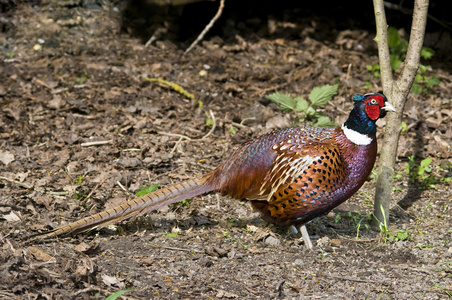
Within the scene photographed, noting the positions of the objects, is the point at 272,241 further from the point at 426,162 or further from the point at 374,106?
the point at 426,162

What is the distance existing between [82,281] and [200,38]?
4.27 m

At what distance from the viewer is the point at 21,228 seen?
3.65 m

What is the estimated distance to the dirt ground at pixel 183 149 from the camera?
10.7 ft

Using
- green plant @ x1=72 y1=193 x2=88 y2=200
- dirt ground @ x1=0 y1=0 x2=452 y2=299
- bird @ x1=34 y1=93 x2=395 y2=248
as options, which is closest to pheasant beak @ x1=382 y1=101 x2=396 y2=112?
bird @ x1=34 y1=93 x2=395 y2=248

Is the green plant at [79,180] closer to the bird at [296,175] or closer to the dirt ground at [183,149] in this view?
the dirt ground at [183,149]

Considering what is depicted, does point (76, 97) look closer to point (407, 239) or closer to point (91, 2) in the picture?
point (91, 2)

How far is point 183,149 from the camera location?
16.8 feet

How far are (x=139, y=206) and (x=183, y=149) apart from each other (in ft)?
4.82

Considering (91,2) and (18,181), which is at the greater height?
(91,2)

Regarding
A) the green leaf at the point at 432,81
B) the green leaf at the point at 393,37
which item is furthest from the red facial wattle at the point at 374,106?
the green leaf at the point at 393,37

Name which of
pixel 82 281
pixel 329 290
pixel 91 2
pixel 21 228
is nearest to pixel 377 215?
pixel 329 290

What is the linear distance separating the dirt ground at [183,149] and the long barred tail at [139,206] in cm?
10

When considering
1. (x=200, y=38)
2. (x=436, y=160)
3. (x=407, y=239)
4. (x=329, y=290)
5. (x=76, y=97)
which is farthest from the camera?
(x=200, y=38)

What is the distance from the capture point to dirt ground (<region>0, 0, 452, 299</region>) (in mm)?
3268
